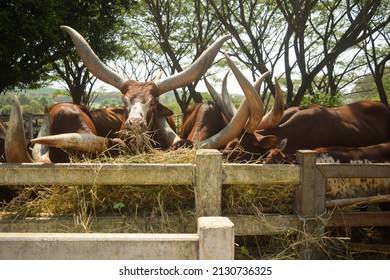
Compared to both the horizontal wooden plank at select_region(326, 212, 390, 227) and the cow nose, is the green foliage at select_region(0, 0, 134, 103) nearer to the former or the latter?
the cow nose

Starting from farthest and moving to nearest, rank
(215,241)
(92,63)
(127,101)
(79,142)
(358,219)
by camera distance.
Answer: (92,63) < (127,101) < (79,142) < (358,219) < (215,241)

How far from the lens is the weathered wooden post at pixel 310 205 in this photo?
3162 mm

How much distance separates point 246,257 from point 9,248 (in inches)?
75.8

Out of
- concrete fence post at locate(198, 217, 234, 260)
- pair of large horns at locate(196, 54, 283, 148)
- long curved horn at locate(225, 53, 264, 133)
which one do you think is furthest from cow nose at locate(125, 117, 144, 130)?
concrete fence post at locate(198, 217, 234, 260)

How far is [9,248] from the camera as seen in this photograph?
2.03m

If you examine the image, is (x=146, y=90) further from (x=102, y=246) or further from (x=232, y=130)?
(x=102, y=246)

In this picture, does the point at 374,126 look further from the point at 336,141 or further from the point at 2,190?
the point at 2,190

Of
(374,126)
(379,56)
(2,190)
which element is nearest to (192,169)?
(2,190)

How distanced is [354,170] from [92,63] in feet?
11.0

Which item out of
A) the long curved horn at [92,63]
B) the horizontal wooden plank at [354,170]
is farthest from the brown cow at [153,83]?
the horizontal wooden plank at [354,170]

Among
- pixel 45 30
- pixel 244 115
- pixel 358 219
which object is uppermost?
pixel 45 30

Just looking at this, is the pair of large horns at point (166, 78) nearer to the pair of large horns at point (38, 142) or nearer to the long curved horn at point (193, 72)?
the long curved horn at point (193, 72)

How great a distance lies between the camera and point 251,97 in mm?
4199

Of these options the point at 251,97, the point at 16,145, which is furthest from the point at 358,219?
the point at 16,145
